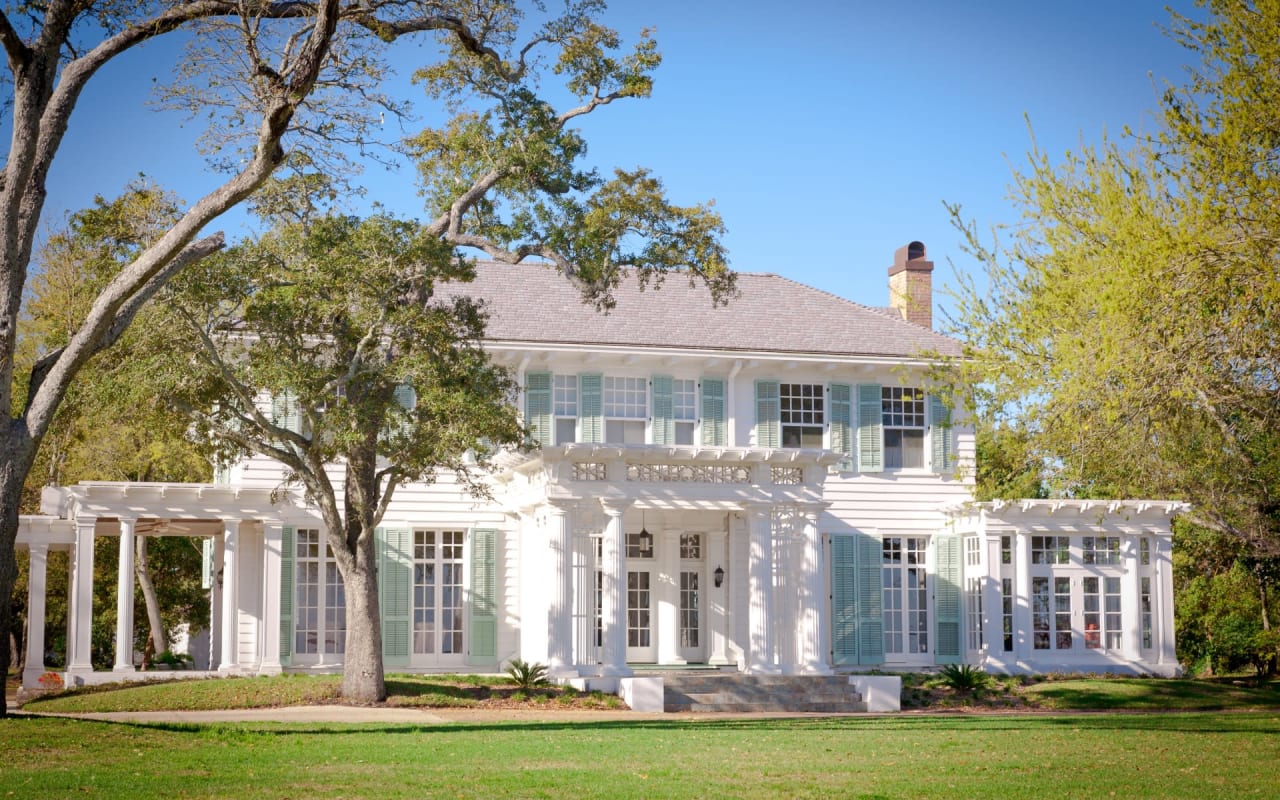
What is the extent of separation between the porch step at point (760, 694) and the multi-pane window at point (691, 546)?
4.91 m

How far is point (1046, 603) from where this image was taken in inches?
1117

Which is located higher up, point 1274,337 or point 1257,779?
point 1274,337

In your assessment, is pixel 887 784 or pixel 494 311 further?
pixel 494 311

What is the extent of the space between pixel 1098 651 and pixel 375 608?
48.2 ft

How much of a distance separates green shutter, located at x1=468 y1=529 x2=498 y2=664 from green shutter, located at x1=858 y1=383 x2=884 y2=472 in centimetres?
763

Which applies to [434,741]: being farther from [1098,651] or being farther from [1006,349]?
[1098,651]

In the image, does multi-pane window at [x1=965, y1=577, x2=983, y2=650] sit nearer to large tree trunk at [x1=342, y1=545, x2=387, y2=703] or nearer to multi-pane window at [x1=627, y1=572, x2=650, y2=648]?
multi-pane window at [x1=627, y1=572, x2=650, y2=648]

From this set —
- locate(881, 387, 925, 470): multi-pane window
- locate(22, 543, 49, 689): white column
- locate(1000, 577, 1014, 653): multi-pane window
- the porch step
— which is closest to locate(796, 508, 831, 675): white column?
the porch step

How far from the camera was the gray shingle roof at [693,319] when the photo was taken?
2816cm

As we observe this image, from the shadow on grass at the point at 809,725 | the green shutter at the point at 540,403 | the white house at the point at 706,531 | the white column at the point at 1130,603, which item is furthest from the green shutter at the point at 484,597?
the white column at the point at 1130,603

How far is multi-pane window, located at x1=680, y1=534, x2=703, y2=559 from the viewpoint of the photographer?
2867 cm

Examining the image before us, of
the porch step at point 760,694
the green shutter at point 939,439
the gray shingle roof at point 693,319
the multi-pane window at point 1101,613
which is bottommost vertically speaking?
the porch step at point 760,694

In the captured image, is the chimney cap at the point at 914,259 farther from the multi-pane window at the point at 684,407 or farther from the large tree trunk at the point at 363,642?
the large tree trunk at the point at 363,642

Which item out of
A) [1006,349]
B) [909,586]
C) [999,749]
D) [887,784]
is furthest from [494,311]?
[887,784]
